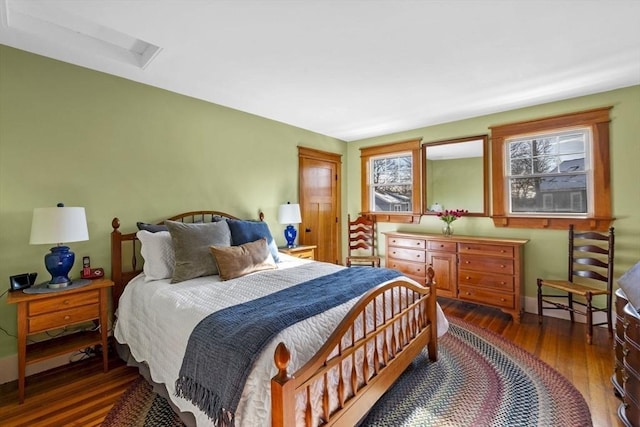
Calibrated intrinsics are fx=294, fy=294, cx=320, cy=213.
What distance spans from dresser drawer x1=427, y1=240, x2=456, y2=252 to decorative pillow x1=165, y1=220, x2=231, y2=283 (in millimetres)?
2623

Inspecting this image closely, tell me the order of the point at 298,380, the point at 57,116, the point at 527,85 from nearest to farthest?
A: the point at 298,380 → the point at 57,116 → the point at 527,85

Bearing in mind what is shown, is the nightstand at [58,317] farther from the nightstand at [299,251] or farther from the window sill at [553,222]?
the window sill at [553,222]

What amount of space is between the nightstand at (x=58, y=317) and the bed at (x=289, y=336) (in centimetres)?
18

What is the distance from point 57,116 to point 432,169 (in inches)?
167

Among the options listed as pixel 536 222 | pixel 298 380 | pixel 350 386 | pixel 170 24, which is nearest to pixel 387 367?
pixel 350 386

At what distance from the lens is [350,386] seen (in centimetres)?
153

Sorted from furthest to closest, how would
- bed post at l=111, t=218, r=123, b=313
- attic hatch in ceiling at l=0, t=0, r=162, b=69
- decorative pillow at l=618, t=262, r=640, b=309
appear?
bed post at l=111, t=218, r=123, b=313, attic hatch in ceiling at l=0, t=0, r=162, b=69, decorative pillow at l=618, t=262, r=640, b=309

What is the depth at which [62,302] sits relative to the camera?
82.8 inches

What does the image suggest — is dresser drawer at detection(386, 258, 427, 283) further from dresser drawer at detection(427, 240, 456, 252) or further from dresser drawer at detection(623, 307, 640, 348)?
dresser drawer at detection(623, 307, 640, 348)

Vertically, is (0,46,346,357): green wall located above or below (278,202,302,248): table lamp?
above

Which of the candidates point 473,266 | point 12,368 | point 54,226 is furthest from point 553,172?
point 12,368

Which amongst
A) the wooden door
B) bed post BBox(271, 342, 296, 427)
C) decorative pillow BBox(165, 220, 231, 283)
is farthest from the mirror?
bed post BBox(271, 342, 296, 427)

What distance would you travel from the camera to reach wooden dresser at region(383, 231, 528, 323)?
324 cm

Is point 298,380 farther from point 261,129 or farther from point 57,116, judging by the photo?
point 261,129
